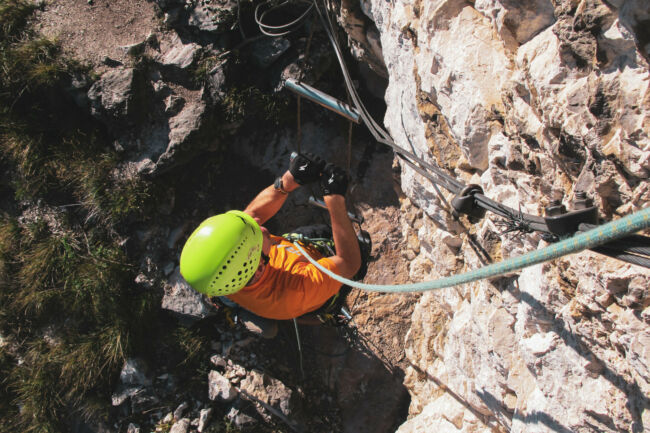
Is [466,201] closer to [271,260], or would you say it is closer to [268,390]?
[271,260]

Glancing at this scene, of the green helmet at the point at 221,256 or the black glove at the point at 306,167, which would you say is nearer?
the green helmet at the point at 221,256

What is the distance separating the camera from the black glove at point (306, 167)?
295 centimetres

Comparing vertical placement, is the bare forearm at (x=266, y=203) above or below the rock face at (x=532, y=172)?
below

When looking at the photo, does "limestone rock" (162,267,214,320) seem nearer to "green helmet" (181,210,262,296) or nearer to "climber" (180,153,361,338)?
"climber" (180,153,361,338)

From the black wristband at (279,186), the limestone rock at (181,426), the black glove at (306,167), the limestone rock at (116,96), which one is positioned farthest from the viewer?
the limestone rock at (116,96)

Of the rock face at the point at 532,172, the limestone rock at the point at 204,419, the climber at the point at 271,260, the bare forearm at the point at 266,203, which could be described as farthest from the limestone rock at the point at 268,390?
the bare forearm at the point at 266,203

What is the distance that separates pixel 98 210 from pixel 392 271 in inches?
116

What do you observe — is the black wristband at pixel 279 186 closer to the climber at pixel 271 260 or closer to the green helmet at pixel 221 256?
the climber at pixel 271 260

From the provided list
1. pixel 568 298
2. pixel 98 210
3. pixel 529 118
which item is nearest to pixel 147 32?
pixel 98 210

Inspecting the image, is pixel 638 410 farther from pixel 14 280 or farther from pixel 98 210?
pixel 14 280

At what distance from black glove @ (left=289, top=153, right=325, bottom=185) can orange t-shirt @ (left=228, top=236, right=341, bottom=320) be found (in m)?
0.58

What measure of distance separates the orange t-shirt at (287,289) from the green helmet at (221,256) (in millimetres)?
210

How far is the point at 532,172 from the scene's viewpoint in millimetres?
1896

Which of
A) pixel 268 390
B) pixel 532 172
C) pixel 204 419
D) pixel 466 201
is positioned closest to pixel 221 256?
pixel 466 201
